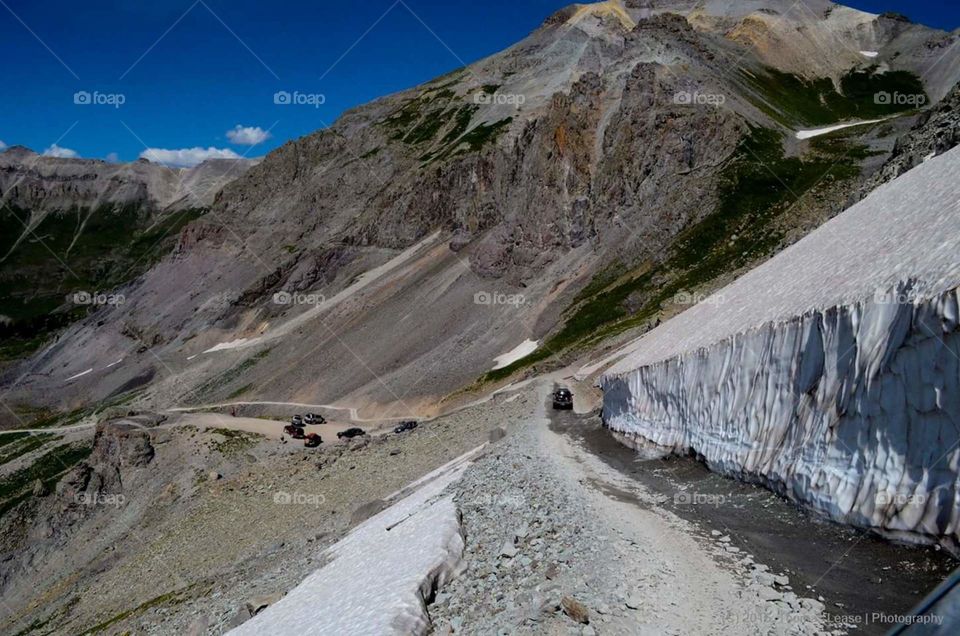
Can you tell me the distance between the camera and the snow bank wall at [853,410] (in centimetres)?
970

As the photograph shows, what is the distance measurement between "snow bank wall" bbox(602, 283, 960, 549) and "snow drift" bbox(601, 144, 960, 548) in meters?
0.02

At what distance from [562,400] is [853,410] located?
A: 90.5ft

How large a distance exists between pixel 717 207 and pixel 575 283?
1805cm

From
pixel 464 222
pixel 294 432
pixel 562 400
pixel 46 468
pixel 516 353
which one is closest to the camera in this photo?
pixel 562 400

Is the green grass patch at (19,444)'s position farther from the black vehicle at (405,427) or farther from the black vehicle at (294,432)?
the black vehicle at (405,427)

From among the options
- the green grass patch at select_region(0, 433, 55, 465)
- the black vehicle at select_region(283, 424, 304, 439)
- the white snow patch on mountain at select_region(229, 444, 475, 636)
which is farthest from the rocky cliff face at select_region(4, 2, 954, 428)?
the white snow patch on mountain at select_region(229, 444, 475, 636)

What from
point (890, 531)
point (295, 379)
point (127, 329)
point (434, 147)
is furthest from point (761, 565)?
point (127, 329)

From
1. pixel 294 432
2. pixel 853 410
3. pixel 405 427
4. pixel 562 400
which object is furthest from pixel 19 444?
pixel 853 410

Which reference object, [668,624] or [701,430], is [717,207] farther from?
[668,624]

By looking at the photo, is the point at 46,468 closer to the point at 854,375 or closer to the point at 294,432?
the point at 294,432

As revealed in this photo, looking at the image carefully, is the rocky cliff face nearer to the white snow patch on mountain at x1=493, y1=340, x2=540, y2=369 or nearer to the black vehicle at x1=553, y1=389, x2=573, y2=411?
the white snow patch on mountain at x1=493, y1=340, x2=540, y2=369

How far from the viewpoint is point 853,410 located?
38.3 ft

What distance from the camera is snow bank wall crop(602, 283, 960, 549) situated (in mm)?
9695

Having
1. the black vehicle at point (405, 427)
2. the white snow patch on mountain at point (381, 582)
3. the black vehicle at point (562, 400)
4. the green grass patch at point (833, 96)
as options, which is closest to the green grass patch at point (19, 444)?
the black vehicle at point (405, 427)
